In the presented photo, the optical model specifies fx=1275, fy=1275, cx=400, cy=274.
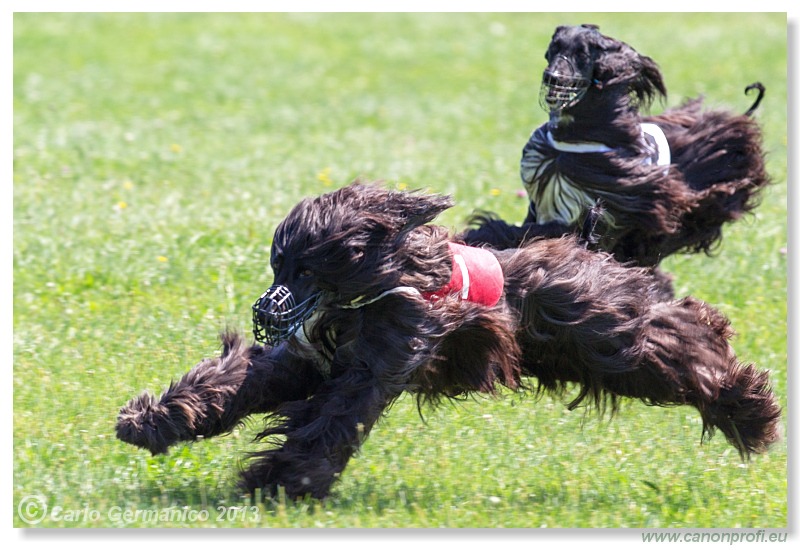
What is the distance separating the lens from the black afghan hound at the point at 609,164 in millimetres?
6082

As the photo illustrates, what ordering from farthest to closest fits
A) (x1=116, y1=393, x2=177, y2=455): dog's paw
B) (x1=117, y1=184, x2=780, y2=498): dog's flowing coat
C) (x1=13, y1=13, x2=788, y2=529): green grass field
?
(x1=13, y1=13, x2=788, y2=529): green grass field
(x1=116, y1=393, x2=177, y2=455): dog's paw
(x1=117, y1=184, x2=780, y2=498): dog's flowing coat

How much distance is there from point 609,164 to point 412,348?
1823mm

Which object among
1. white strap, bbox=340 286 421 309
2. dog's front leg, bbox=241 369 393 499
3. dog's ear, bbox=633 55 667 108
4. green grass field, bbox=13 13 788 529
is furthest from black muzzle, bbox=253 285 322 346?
dog's ear, bbox=633 55 667 108

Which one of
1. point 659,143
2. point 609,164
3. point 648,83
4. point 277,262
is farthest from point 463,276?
point 648,83

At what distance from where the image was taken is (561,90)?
19.7 ft

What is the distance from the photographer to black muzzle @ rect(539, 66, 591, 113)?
5992mm

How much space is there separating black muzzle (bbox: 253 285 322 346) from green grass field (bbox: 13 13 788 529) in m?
0.64

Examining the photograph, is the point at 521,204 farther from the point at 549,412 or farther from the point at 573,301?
the point at 573,301

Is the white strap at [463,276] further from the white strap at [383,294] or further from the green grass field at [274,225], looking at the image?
the green grass field at [274,225]

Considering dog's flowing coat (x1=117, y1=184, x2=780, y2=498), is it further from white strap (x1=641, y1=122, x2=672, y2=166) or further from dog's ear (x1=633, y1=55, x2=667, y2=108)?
dog's ear (x1=633, y1=55, x2=667, y2=108)

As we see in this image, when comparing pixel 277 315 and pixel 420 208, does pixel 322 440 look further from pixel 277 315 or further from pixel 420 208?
pixel 420 208

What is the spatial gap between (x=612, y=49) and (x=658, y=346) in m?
1.69

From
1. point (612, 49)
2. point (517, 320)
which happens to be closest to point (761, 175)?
point (612, 49)

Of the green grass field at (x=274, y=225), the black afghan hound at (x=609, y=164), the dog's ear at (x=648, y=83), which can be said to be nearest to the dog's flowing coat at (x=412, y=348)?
the green grass field at (x=274, y=225)
